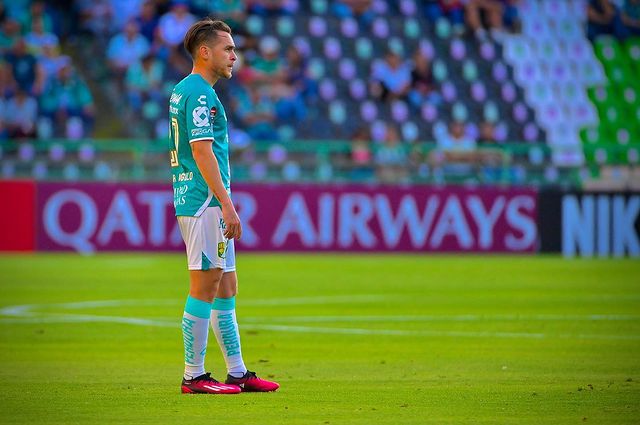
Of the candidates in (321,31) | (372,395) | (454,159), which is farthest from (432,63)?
(372,395)

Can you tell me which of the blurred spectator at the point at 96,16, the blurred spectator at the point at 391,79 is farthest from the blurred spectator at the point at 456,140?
the blurred spectator at the point at 96,16

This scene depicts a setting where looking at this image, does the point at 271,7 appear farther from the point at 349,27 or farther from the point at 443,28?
the point at 443,28

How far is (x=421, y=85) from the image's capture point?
82.6 ft

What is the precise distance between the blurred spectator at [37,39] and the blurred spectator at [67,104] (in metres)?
0.70

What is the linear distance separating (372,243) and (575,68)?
863cm

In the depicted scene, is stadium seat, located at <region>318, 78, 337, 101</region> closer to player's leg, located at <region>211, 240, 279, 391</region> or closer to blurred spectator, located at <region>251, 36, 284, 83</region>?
blurred spectator, located at <region>251, 36, 284, 83</region>

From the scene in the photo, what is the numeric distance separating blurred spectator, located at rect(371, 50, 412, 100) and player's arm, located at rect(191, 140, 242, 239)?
699 inches

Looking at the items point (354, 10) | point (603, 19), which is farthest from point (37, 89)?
point (603, 19)

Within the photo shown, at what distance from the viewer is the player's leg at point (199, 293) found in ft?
23.7

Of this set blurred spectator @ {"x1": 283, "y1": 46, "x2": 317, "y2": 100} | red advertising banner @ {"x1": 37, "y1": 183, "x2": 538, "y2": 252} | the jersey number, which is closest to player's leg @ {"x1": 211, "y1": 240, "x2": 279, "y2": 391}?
the jersey number

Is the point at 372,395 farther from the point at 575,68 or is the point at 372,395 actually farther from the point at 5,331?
the point at 575,68

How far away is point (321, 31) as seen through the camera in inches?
1007

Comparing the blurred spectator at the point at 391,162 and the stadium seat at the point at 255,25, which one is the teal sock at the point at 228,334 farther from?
the stadium seat at the point at 255,25

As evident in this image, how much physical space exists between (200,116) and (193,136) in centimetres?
13
